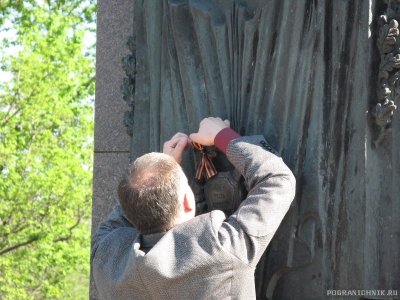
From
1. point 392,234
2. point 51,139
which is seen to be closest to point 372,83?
point 392,234

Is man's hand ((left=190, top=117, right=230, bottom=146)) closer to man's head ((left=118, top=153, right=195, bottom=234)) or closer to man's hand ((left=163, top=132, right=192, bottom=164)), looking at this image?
man's hand ((left=163, top=132, right=192, bottom=164))

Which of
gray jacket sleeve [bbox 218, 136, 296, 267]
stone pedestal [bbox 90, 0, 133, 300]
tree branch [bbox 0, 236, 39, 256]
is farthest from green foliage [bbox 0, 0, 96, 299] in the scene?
gray jacket sleeve [bbox 218, 136, 296, 267]

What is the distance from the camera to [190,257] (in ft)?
9.48

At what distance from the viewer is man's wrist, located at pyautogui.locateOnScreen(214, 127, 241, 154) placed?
3460 mm

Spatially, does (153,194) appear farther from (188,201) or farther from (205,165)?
(205,165)

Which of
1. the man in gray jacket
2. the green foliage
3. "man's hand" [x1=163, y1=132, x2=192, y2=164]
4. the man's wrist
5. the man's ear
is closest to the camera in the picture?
the man in gray jacket

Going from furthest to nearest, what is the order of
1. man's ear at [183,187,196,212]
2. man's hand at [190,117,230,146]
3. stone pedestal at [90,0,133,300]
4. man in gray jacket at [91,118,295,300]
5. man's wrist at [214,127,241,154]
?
stone pedestal at [90,0,133,300] → man's hand at [190,117,230,146] → man's wrist at [214,127,241,154] → man's ear at [183,187,196,212] → man in gray jacket at [91,118,295,300]

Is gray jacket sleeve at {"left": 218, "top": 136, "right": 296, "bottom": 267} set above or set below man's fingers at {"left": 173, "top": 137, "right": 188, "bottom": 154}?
below

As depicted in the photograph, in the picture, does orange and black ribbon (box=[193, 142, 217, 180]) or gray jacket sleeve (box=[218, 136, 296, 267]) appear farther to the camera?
orange and black ribbon (box=[193, 142, 217, 180])

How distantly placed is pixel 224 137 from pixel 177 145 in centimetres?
29

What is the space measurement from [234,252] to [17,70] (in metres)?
15.2

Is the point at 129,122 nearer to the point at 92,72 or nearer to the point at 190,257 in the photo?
the point at 190,257

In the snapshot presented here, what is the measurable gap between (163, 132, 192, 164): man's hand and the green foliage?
1264 cm

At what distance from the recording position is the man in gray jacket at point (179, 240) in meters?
2.89
